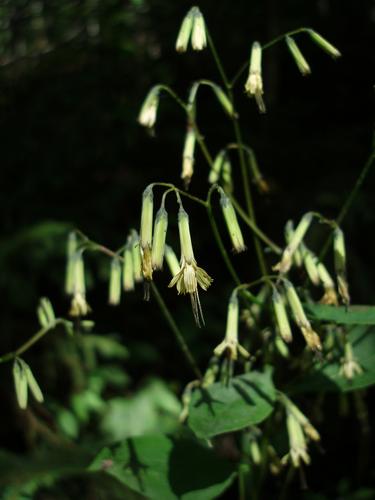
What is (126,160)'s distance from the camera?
484cm

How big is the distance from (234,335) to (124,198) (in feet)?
9.44

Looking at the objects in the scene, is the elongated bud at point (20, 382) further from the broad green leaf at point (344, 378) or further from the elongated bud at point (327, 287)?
the elongated bud at point (327, 287)

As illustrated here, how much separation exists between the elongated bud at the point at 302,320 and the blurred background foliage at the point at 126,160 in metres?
2.21

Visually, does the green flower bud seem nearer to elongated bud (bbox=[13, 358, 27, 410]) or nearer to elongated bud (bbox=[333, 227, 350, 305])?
elongated bud (bbox=[13, 358, 27, 410])

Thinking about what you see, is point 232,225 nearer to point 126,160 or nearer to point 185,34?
point 185,34

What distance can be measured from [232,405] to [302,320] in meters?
0.35

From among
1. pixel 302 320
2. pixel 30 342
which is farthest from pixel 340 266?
pixel 30 342

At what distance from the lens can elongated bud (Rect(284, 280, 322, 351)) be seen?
5.89 ft

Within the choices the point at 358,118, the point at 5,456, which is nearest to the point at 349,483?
the point at 5,456

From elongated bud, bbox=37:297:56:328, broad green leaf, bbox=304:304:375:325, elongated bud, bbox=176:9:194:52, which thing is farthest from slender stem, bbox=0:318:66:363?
elongated bud, bbox=176:9:194:52

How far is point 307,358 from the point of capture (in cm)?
222

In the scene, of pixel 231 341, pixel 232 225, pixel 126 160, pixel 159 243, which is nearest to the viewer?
pixel 159 243

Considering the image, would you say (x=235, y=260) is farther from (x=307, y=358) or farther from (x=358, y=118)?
(x=307, y=358)

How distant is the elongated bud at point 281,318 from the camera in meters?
1.81
